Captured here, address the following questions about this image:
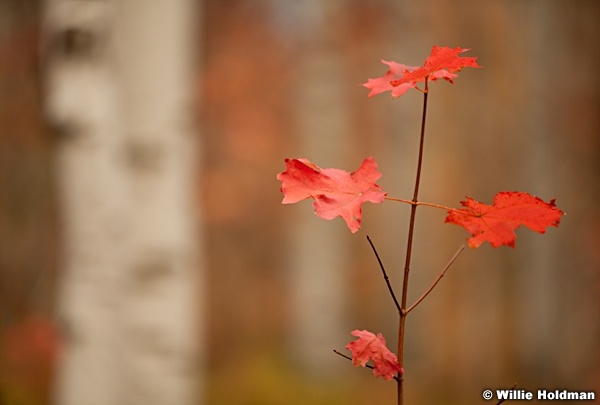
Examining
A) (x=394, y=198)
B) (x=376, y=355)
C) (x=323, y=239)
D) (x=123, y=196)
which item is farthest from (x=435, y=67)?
(x=323, y=239)

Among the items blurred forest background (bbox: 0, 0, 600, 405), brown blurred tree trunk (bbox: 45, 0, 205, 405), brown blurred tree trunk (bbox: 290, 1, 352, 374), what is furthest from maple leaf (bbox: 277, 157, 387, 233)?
brown blurred tree trunk (bbox: 290, 1, 352, 374)

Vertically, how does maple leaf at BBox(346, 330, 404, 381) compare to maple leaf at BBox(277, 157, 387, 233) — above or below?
below

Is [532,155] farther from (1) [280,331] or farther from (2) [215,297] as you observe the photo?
(2) [215,297]

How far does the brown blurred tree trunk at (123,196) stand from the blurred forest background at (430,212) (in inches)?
50.5

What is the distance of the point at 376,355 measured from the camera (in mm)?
565

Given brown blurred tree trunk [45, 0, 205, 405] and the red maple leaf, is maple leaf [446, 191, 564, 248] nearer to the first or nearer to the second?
the red maple leaf

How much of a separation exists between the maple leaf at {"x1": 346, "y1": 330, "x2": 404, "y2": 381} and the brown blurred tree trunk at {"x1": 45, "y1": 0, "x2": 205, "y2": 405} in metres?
1.61

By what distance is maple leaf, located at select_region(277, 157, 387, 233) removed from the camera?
58cm

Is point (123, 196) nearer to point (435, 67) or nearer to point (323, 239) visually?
point (435, 67)

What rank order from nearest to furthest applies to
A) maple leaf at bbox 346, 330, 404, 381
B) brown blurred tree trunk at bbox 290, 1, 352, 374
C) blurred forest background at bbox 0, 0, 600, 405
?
maple leaf at bbox 346, 330, 404, 381, blurred forest background at bbox 0, 0, 600, 405, brown blurred tree trunk at bbox 290, 1, 352, 374

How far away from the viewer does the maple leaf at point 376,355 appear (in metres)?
0.55

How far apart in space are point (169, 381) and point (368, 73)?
4048mm

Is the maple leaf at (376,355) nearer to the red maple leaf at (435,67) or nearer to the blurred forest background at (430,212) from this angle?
the red maple leaf at (435,67)

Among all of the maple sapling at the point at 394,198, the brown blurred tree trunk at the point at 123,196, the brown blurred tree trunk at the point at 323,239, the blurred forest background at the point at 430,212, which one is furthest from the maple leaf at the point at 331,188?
the brown blurred tree trunk at the point at 323,239
